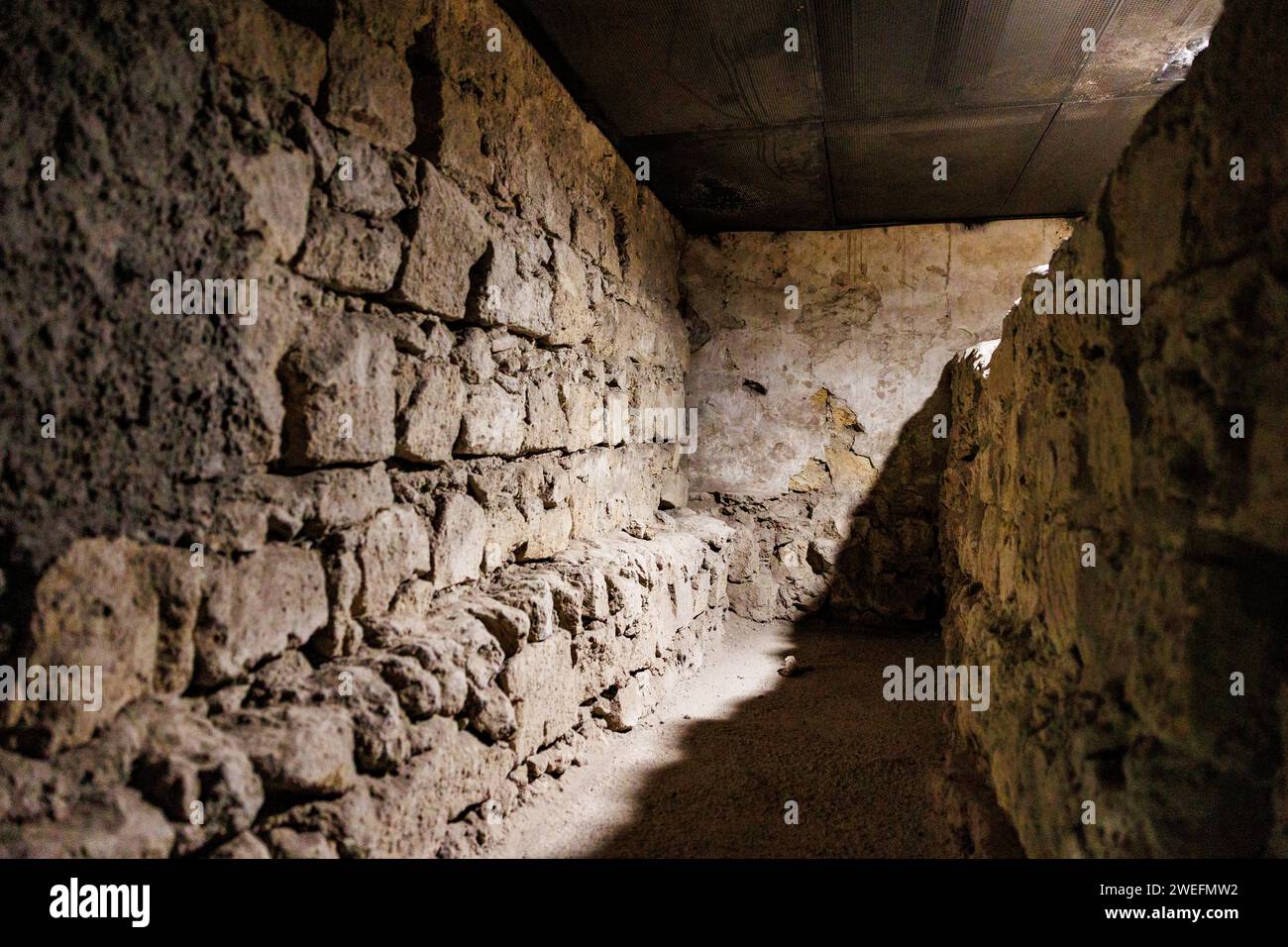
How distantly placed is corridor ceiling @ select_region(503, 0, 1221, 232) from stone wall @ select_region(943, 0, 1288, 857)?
1412 mm

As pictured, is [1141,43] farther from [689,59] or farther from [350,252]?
[350,252]

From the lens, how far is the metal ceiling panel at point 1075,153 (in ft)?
9.48

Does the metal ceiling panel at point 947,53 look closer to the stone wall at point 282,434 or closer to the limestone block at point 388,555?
the stone wall at point 282,434

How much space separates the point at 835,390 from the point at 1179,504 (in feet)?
11.5

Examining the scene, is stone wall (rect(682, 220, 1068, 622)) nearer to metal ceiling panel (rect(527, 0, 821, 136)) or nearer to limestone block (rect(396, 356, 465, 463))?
metal ceiling panel (rect(527, 0, 821, 136))

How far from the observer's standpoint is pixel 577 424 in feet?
9.14

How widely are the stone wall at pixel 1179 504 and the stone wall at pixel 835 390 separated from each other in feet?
9.87

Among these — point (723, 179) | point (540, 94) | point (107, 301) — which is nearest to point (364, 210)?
point (107, 301)

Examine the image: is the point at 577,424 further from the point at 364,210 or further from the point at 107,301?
the point at 107,301

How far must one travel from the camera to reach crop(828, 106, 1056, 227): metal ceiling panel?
2.99 meters

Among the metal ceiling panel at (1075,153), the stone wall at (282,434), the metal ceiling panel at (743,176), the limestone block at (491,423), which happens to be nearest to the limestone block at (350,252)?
the stone wall at (282,434)

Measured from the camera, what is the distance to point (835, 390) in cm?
438

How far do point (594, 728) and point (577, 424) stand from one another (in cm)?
106

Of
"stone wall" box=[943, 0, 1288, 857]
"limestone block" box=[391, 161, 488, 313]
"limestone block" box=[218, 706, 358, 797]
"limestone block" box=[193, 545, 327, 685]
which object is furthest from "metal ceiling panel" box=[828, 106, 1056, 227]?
"limestone block" box=[218, 706, 358, 797]
